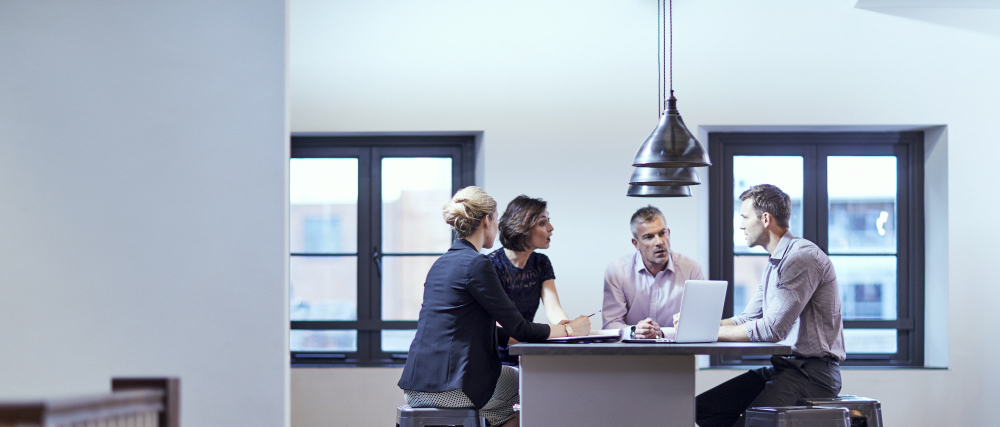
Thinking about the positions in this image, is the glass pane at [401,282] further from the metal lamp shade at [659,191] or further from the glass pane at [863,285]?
the glass pane at [863,285]

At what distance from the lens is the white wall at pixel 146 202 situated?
319cm

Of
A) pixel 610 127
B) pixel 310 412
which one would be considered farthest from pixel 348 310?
pixel 610 127

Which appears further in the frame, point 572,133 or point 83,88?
point 572,133

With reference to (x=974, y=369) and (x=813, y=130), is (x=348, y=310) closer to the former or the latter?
(x=813, y=130)

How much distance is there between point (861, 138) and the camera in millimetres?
4852

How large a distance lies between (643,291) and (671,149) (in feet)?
4.45

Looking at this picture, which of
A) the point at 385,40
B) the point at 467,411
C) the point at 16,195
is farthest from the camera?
the point at 385,40

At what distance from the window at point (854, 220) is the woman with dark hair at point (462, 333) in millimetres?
2173

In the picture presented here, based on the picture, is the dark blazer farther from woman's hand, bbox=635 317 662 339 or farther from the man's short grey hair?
the man's short grey hair

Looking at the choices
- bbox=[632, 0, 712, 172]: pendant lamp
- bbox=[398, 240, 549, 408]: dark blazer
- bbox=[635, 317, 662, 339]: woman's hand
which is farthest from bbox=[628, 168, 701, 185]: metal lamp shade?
bbox=[398, 240, 549, 408]: dark blazer

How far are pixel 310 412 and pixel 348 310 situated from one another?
645 millimetres

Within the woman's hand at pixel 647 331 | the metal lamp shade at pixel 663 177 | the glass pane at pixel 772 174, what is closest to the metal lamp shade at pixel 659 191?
the metal lamp shade at pixel 663 177

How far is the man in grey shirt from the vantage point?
3084 millimetres

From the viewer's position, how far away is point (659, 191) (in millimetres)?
3859
